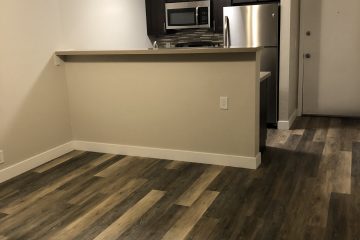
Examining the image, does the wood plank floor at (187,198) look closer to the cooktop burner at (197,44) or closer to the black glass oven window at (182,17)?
the cooktop burner at (197,44)

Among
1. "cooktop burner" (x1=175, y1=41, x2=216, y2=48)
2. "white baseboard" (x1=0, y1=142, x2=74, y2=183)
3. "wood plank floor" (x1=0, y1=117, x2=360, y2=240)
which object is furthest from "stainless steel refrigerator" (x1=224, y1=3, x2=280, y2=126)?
"white baseboard" (x1=0, y1=142, x2=74, y2=183)

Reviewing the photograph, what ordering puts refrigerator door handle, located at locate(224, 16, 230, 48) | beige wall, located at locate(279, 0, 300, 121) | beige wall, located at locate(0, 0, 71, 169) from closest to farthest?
beige wall, located at locate(0, 0, 71, 169), beige wall, located at locate(279, 0, 300, 121), refrigerator door handle, located at locate(224, 16, 230, 48)

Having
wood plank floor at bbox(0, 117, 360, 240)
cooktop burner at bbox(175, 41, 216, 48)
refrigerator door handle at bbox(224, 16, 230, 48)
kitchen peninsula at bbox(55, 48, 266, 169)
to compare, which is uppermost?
refrigerator door handle at bbox(224, 16, 230, 48)

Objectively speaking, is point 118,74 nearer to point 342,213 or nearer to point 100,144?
point 100,144

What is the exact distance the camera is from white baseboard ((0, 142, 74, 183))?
334 cm

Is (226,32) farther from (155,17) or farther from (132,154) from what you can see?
(132,154)

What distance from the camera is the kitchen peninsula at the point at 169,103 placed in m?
3.31

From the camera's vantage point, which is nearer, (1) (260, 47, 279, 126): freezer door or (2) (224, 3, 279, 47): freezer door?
(2) (224, 3, 279, 47): freezer door

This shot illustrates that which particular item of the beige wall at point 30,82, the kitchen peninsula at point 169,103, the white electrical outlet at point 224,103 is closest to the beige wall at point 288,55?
the kitchen peninsula at point 169,103

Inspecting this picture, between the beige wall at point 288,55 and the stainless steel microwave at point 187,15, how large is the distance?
1.27 metres

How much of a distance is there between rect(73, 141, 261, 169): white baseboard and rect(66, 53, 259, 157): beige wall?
5 centimetres

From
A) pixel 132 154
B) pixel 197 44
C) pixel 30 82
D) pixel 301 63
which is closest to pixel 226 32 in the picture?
pixel 197 44

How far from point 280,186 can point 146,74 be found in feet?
5.32

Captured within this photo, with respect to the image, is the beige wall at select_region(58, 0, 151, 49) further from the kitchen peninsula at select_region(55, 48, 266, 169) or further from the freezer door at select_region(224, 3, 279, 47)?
the freezer door at select_region(224, 3, 279, 47)
